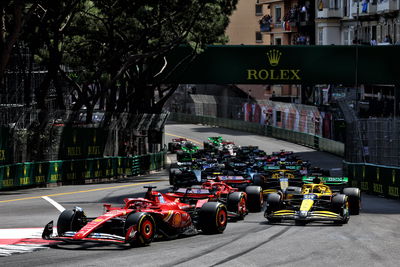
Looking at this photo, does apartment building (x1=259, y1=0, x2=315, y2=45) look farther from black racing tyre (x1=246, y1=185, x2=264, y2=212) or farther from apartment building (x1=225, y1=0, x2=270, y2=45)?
black racing tyre (x1=246, y1=185, x2=264, y2=212)

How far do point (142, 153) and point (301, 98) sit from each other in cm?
4105

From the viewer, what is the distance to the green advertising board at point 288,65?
179 feet

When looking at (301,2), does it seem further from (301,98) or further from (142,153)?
(142,153)

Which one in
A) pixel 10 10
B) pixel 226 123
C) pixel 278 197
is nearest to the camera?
pixel 278 197

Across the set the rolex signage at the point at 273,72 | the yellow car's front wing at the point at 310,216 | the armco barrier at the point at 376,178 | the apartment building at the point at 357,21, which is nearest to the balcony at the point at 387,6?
the apartment building at the point at 357,21

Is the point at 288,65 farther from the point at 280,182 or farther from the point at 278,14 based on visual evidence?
the point at 278,14

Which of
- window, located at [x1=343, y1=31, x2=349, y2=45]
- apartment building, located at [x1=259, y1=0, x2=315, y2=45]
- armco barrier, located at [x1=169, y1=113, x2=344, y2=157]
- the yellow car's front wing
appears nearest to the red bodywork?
the yellow car's front wing

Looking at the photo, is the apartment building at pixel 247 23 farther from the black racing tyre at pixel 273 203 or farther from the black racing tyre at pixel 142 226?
the black racing tyre at pixel 142 226

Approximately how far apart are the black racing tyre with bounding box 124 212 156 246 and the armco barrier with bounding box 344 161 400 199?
16416 millimetres

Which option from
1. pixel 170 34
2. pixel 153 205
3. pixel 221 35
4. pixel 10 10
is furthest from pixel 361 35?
pixel 153 205

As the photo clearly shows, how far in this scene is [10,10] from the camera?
36406 mm

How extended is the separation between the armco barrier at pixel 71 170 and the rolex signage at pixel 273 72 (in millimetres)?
7975

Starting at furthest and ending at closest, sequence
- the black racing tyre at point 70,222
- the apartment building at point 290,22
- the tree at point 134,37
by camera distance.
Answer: the apartment building at point 290,22, the tree at point 134,37, the black racing tyre at point 70,222

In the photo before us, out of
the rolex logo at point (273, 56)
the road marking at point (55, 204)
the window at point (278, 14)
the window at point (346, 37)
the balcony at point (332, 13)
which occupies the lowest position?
→ the road marking at point (55, 204)
